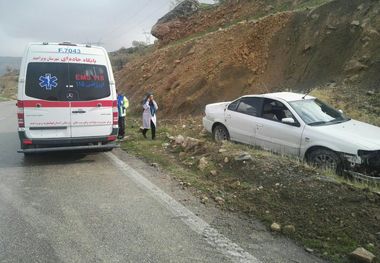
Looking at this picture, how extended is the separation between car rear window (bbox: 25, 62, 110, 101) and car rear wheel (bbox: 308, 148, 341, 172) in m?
4.54

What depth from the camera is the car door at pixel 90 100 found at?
8.88 metres

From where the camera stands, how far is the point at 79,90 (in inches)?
351

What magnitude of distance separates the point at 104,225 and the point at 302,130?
4.71 m

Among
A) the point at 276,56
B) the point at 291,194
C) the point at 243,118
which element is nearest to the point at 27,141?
the point at 243,118

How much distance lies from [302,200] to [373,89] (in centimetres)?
794

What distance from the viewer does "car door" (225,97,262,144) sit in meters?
9.66

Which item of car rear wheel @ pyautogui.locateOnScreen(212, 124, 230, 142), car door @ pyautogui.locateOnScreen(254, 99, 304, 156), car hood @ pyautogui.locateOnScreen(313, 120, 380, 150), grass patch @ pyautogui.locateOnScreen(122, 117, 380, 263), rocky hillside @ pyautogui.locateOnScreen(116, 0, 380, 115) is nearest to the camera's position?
grass patch @ pyautogui.locateOnScreen(122, 117, 380, 263)

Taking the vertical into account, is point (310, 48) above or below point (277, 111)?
above

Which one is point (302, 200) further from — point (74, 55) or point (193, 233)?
point (74, 55)

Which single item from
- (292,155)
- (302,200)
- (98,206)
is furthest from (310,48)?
(98,206)

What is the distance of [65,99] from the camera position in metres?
8.80

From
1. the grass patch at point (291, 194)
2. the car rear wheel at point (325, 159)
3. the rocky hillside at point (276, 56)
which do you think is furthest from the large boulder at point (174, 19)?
the car rear wheel at point (325, 159)

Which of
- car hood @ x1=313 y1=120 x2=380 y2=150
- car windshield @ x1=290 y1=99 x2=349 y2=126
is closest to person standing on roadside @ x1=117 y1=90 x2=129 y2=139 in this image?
car windshield @ x1=290 y1=99 x2=349 y2=126

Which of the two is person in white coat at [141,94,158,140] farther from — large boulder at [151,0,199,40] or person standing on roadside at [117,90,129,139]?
large boulder at [151,0,199,40]
